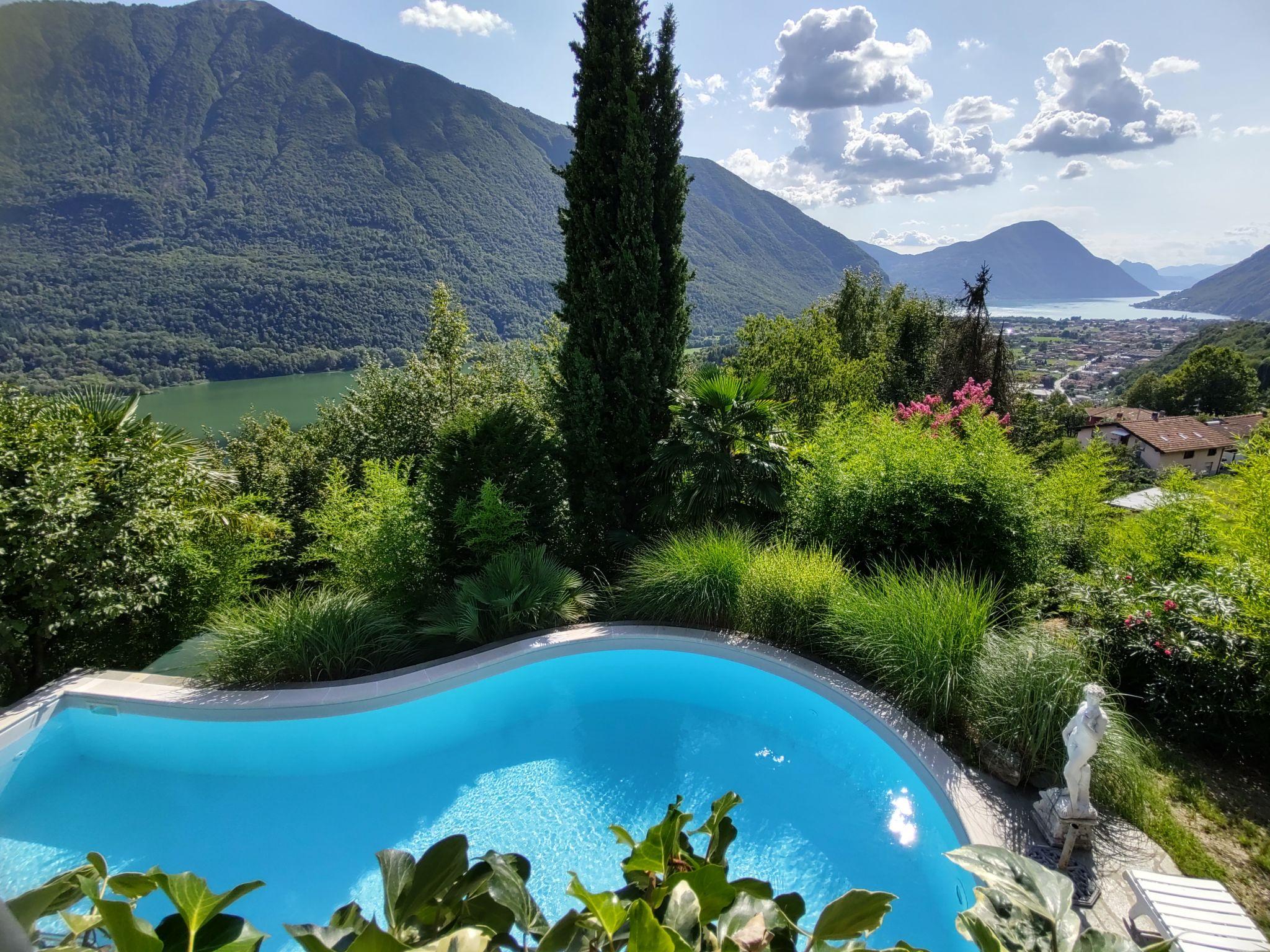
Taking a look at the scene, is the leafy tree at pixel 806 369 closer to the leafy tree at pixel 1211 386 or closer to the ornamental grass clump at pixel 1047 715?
the ornamental grass clump at pixel 1047 715

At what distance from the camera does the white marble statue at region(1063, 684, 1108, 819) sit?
8.83 feet

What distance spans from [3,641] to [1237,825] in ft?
25.4

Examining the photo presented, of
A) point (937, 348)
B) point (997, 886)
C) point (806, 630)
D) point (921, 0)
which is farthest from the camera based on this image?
point (937, 348)

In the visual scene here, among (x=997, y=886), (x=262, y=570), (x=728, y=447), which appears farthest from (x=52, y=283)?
(x=262, y=570)

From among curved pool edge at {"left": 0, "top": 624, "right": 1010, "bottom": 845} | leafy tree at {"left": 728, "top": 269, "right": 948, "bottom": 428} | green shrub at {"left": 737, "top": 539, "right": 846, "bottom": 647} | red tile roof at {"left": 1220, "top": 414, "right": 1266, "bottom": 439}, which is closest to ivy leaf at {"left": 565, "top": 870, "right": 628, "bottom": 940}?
curved pool edge at {"left": 0, "top": 624, "right": 1010, "bottom": 845}

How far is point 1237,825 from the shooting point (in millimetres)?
3227

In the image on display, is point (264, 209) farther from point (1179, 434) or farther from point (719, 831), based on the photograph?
point (719, 831)

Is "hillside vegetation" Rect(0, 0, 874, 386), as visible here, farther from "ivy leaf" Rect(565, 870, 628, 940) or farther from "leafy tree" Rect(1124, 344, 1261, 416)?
"leafy tree" Rect(1124, 344, 1261, 416)

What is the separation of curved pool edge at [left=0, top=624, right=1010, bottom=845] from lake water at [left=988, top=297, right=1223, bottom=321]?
141829 mm

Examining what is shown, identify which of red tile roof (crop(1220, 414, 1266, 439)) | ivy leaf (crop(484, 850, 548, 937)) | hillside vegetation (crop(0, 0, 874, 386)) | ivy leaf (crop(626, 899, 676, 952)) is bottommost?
red tile roof (crop(1220, 414, 1266, 439))

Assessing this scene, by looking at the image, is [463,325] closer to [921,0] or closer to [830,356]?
[830,356]

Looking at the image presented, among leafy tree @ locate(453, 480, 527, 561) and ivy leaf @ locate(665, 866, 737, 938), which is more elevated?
ivy leaf @ locate(665, 866, 737, 938)

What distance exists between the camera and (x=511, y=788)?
4.09 m

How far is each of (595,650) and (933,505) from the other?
3.17 metres
